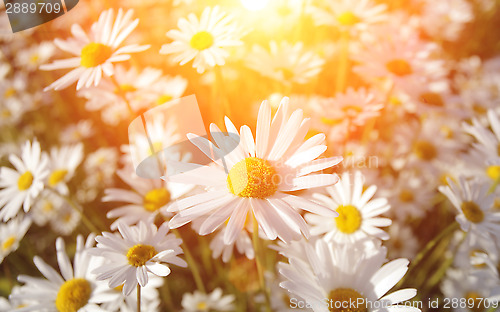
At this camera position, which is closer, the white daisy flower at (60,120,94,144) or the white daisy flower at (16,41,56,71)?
the white daisy flower at (60,120,94,144)

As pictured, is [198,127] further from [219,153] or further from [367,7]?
[367,7]

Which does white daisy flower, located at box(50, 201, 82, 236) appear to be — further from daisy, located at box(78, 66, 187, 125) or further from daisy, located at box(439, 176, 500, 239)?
daisy, located at box(439, 176, 500, 239)

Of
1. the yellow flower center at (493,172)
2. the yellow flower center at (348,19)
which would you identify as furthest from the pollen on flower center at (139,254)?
the yellow flower center at (493,172)

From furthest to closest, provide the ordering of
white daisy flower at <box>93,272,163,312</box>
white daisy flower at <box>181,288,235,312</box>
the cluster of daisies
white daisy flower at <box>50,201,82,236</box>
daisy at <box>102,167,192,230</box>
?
white daisy flower at <box>50,201,82,236</box>
white daisy flower at <box>181,288,235,312</box>
daisy at <box>102,167,192,230</box>
white daisy flower at <box>93,272,163,312</box>
the cluster of daisies

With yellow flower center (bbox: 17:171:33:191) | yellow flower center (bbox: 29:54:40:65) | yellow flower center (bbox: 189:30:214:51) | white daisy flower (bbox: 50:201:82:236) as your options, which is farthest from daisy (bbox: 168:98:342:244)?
yellow flower center (bbox: 29:54:40:65)

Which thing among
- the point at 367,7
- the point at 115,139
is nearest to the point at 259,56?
the point at 367,7

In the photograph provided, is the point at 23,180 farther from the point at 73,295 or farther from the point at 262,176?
the point at 262,176
